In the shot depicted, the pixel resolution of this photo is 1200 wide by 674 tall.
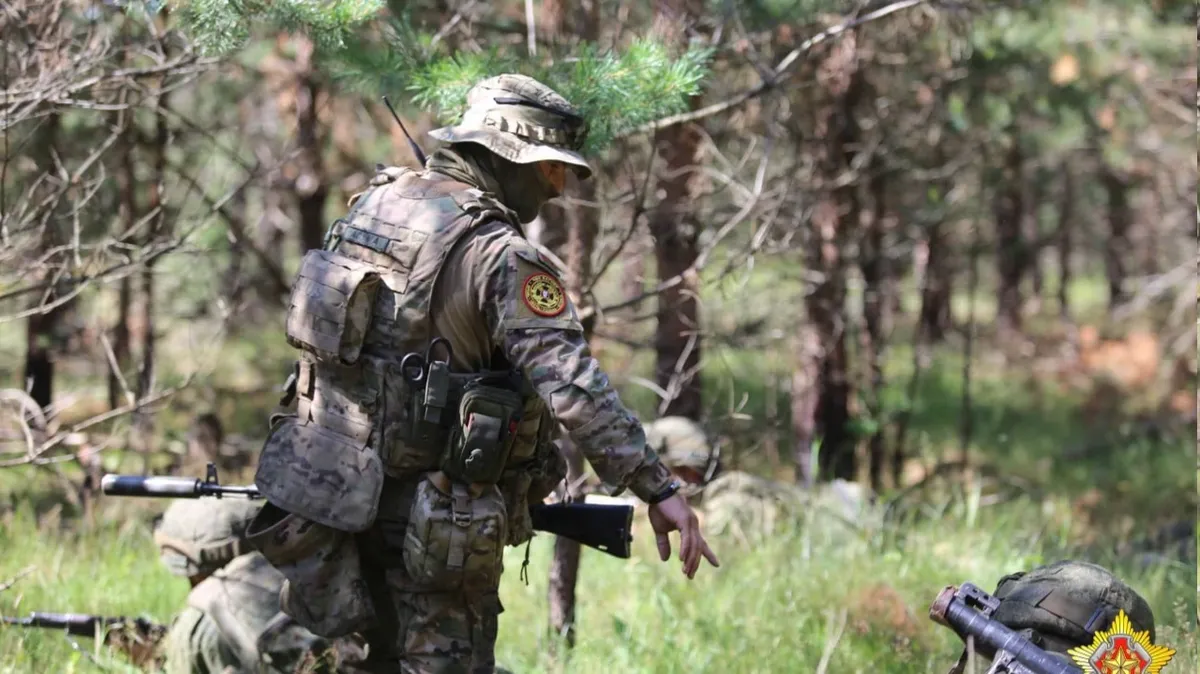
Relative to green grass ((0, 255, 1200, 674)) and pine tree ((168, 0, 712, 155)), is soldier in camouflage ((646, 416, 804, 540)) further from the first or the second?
pine tree ((168, 0, 712, 155))

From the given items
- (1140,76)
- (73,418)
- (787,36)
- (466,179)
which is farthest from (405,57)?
(1140,76)

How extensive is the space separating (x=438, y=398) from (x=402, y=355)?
0.19 meters

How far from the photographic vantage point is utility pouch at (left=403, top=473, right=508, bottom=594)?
137 inches

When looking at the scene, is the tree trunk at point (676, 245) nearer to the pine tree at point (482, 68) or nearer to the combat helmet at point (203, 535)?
the pine tree at point (482, 68)

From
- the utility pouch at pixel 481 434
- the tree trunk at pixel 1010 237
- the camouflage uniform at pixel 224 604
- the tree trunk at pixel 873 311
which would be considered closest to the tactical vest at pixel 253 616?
the camouflage uniform at pixel 224 604

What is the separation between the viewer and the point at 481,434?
3.44 metres

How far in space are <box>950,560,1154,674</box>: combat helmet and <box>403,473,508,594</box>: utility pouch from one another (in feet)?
4.34

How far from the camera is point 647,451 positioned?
3428 mm

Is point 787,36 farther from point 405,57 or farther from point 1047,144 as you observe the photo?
point 1047,144

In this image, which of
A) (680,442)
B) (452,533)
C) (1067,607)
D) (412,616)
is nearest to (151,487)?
(412,616)

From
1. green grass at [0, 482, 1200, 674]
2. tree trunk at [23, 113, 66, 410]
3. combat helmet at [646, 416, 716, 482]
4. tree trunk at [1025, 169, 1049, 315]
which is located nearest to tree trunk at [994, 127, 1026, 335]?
tree trunk at [1025, 169, 1049, 315]

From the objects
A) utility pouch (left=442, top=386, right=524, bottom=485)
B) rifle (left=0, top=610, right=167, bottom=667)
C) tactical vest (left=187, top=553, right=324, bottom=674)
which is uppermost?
utility pouch (left=442, top=386, right=524, bottom=485)

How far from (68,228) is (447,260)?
4181 mm

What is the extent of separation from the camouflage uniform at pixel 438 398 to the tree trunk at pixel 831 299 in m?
4.51
